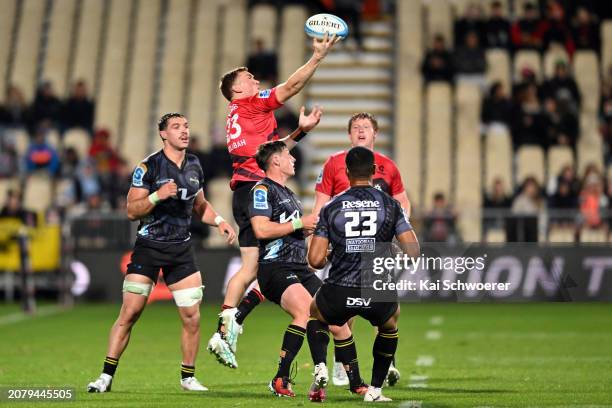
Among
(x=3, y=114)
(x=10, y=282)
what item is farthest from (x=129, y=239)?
(x=3, y=114)

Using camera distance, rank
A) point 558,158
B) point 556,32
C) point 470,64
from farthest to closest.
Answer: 1. point 556,32
2. point 470,64
3. point 558,158

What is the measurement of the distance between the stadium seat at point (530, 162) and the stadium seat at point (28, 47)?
10.1m

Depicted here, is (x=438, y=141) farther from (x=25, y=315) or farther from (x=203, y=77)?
(x=25, y=315)

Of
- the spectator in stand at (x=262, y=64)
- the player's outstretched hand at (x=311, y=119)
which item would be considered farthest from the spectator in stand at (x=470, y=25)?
the player's outstretched hand at (x=311, y=119)

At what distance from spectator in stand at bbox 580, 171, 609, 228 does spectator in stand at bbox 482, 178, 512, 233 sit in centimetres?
125

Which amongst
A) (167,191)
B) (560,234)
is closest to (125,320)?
(167,191)

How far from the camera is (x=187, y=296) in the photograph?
1135 cm

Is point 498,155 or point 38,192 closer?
point 498,155

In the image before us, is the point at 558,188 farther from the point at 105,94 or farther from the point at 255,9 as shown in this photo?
the point at 105,94

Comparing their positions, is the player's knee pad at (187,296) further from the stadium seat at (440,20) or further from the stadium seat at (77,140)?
the stadium seat at (440,20)

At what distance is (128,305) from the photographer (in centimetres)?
1121

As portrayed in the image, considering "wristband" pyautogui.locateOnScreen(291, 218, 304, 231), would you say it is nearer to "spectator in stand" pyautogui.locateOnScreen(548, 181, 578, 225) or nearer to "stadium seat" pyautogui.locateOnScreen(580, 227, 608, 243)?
"stadium seat" pyautogui.locateOnScreen(580, 227, 608, 243)

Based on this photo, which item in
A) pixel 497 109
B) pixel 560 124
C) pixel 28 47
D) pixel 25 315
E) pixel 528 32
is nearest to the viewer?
pixel 25 315

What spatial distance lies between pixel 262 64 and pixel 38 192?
482cm
